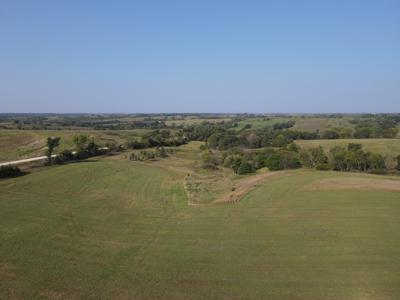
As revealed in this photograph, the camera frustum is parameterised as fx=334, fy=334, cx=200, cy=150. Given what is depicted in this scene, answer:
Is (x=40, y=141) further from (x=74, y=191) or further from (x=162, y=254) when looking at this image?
(x=162, y=254)

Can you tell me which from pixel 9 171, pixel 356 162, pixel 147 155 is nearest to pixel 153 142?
pixel 147 155

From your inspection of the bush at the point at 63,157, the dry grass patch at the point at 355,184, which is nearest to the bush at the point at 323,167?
the dry grass patch at the point at 355,184

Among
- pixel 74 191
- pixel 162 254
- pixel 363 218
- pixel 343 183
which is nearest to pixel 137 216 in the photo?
pixel 162 254

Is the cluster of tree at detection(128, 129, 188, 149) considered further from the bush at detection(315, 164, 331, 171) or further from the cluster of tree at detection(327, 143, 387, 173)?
the cluster of tree at detection(327, 143, 387, 173)

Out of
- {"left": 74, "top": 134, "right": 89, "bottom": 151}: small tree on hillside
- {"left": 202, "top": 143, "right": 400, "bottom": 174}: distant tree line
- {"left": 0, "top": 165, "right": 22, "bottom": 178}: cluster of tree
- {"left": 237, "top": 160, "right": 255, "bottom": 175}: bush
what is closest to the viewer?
{"left": 0, "top": 165, "right": 22, "bottom": 178}: cluster of tree

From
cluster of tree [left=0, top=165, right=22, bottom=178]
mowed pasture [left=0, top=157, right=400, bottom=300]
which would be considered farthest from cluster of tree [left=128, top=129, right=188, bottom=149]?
mowed pasture [left=0, top=157, right=400, bottom=300]

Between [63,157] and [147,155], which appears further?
[147,155]

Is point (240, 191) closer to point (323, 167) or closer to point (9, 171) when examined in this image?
point (323, 167)
